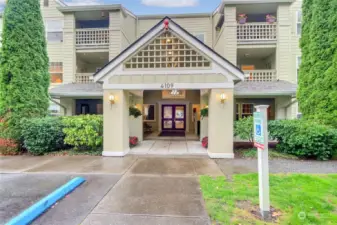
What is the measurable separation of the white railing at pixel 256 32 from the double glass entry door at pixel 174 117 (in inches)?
270

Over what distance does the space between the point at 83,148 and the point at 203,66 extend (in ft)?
21.5

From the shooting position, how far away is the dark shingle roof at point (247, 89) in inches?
424

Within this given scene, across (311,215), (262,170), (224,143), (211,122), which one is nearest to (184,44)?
(211,122)

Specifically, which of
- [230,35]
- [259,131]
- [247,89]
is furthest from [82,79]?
[259,131]

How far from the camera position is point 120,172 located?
6035 millimetres

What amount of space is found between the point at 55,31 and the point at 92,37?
3.04 metres

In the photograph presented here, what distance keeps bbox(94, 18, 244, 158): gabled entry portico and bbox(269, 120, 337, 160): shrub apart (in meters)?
2.34

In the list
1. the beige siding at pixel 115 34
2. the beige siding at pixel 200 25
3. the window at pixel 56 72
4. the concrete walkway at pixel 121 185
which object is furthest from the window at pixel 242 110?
the window at pixel 56 72

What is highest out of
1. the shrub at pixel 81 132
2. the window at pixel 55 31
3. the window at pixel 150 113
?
the window at pixel 55 31

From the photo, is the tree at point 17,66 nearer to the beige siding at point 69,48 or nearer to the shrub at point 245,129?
the beige siding at point 69,48

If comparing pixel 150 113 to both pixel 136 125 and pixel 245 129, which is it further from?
pixel 245 129

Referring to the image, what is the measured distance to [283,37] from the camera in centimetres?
1208

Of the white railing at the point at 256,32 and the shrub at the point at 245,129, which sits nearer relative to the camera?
the shrub at the point at 245,129

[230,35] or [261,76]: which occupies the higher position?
[230,35]
